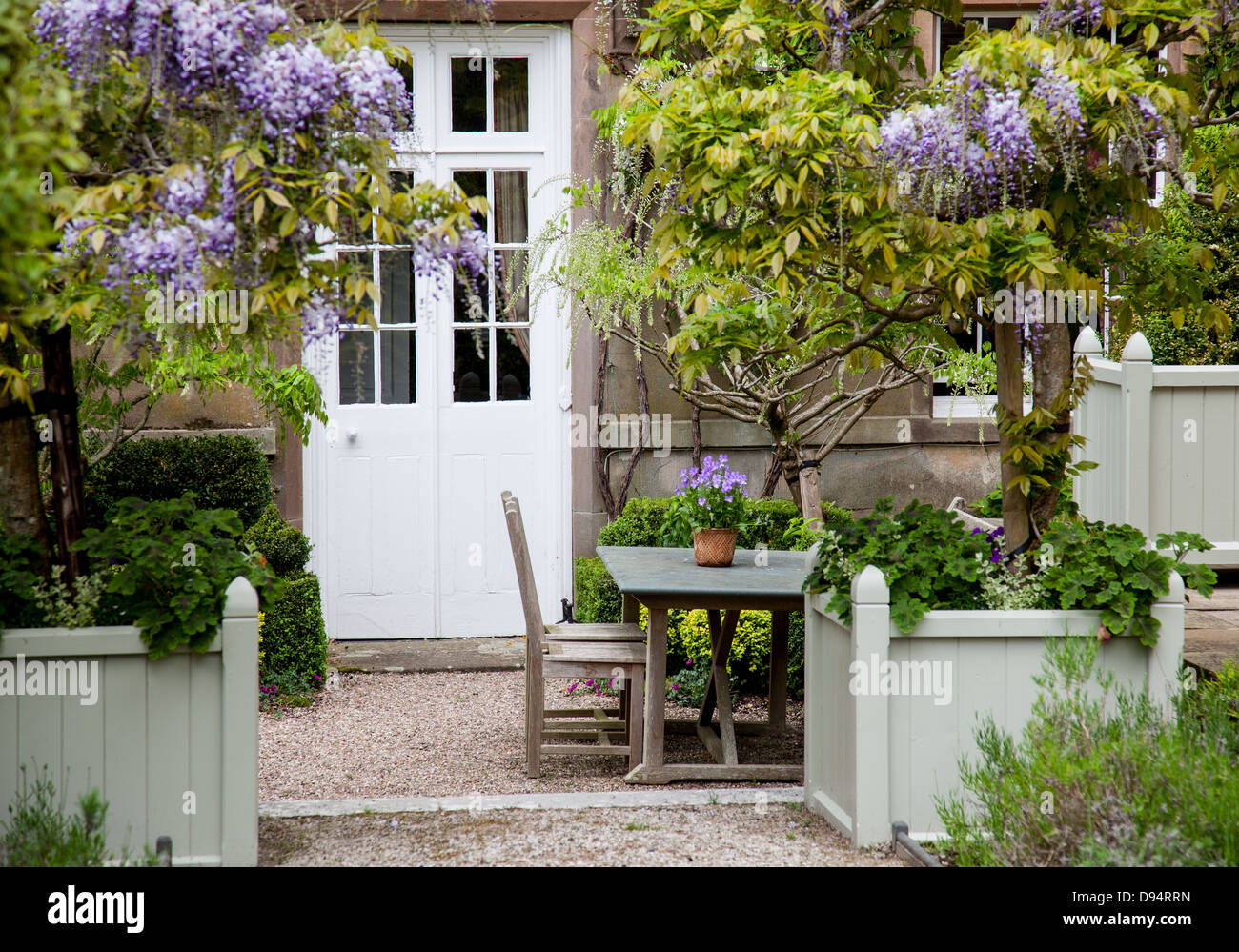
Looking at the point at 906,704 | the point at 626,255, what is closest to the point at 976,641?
the point at 906,704

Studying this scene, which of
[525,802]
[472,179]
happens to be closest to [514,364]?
[472,179]

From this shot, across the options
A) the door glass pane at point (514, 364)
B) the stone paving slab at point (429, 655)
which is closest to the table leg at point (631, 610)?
the stone paving slab at point (429, 655)

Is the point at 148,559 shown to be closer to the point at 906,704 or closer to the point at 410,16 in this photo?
the point at 906,704

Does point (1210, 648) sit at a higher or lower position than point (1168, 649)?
lower

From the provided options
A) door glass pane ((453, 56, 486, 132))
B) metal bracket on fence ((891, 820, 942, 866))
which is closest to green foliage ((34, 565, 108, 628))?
metal bracket on fence ((891, 820, 942, 866))

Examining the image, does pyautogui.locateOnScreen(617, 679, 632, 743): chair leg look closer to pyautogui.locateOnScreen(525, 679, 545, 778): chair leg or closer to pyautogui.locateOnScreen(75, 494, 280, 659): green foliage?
pyautogui.locateOnScreen(525, 679, 545, 778): chair leg

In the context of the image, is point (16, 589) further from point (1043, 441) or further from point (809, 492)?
point (809, 492)

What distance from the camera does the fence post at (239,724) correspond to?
3.97 m

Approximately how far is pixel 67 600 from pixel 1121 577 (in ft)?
11.3

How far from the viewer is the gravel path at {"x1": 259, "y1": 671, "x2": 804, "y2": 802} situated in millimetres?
5816

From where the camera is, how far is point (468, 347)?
8906mm

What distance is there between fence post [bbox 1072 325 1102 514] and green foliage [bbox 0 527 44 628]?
17.9 feet

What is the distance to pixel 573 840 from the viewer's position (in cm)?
445

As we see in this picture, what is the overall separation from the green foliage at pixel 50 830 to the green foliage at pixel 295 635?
11.4 ft
